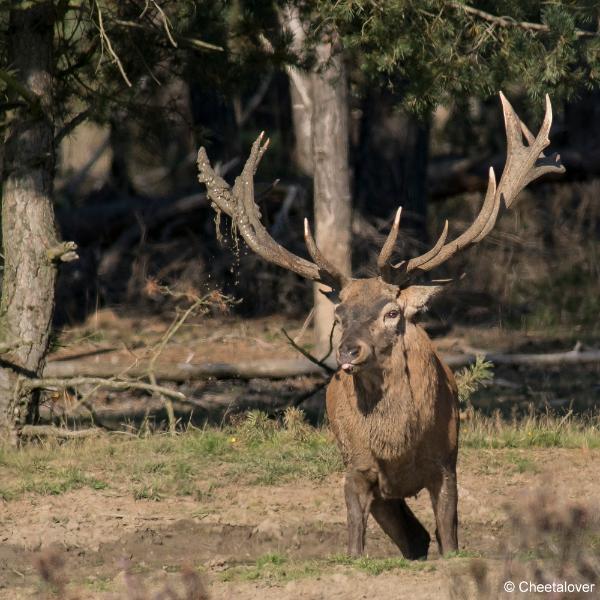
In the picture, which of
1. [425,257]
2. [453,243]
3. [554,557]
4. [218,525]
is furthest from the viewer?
[218,525]

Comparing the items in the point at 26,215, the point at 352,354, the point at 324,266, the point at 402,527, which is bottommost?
the point at 402,527

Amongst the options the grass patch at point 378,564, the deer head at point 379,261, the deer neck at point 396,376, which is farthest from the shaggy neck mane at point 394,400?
the grass patch at point 378,564

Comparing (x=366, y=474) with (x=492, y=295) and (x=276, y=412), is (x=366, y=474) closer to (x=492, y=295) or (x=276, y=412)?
(x=276, y=412)

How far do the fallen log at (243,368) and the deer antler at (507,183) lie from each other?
4.16 m

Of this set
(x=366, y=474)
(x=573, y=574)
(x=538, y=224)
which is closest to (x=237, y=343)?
(x=538, y=224)

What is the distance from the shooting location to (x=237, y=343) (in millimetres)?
16875

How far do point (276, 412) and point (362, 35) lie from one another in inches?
130

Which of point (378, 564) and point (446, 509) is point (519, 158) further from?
point (378, 564)

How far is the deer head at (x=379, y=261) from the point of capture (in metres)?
8.00

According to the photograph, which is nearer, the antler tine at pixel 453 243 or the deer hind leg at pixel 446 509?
the deer hind leg at pixel 446 509

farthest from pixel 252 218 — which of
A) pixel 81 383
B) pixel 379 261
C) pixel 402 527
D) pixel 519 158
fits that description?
pixel 81 383

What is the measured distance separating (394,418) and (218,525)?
2.03 m

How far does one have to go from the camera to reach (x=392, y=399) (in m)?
8.12

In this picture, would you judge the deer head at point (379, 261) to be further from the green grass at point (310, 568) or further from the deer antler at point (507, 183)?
the green grass at point (310, 568)
